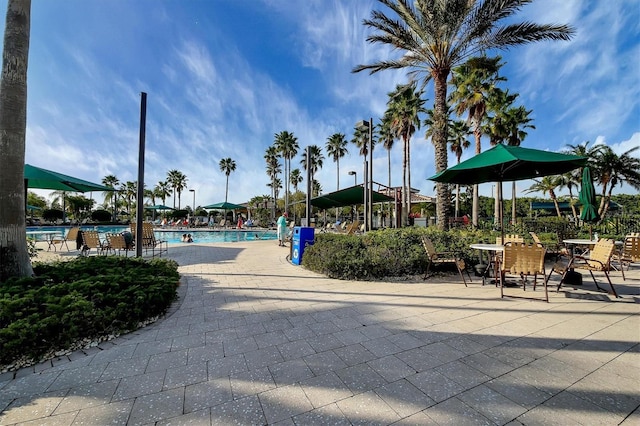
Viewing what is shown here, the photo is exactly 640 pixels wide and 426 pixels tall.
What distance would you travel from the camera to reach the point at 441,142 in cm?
1012

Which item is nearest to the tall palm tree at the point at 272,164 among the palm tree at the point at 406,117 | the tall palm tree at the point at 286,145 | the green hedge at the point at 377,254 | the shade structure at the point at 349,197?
the tall palm tree at the point at 286,145

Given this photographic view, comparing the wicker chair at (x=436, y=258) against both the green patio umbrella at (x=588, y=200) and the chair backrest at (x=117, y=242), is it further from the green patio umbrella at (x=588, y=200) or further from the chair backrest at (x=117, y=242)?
the chair backrest at (x=117, y=242)

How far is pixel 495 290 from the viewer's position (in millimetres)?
4879

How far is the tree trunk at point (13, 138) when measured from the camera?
3.93m

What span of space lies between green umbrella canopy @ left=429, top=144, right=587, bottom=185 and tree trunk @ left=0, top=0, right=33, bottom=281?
22.1ft

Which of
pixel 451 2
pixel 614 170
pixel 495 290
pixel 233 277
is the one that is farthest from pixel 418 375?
pixel 614 170

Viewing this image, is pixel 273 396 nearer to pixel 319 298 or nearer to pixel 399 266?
pixel 319 298

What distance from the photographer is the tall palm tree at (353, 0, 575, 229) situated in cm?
927

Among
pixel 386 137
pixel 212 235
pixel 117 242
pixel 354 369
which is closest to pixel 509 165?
pixel 354 369

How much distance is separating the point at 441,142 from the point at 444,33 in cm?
368

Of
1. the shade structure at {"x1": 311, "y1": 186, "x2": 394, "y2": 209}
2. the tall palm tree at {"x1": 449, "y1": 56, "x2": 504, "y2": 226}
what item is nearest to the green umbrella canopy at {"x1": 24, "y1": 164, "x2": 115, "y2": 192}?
the shade structure at {"x1": 311, "y1": 186, "x2": 394, "y2": 209}

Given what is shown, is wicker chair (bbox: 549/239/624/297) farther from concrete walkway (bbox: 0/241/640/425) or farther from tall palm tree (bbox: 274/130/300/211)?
tall palm tree (bbox: 274/130/300/211)

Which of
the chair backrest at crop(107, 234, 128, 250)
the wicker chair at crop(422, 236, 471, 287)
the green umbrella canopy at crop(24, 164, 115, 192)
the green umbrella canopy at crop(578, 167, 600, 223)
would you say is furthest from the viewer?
the chair backrest at crop(107, 234, 128, 250)

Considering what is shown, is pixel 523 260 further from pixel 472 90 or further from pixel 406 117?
pixel 406 117
